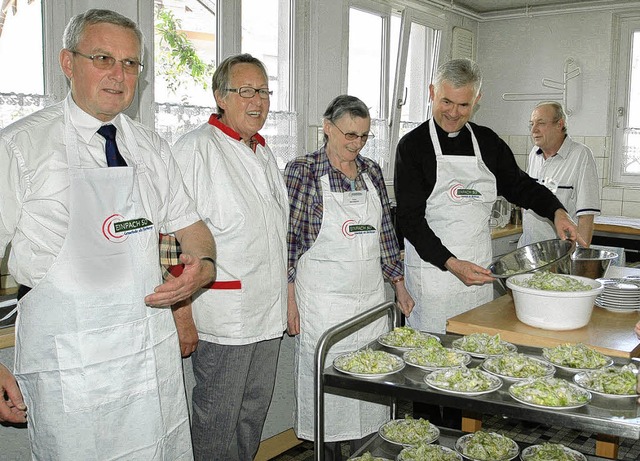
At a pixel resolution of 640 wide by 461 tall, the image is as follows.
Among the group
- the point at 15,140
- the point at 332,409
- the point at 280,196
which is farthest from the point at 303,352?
the point at 15,140

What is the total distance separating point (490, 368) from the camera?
6.01 feet

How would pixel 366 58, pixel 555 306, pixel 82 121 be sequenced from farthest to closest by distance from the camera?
pixel 366 58 < pixel 555 306 < pixel 82 121

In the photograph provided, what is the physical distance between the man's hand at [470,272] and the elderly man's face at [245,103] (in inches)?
35.0

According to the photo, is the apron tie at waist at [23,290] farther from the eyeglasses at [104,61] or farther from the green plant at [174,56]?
Result: the green plant at [174,56]

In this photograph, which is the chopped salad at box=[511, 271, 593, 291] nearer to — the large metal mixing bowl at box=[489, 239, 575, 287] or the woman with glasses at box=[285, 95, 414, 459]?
the large metal mixing bowl at box=[489, 239, 575, 287]

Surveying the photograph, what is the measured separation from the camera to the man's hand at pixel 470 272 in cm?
238

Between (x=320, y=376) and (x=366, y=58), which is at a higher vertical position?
(x=366, y=58)

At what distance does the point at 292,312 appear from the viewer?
99.4 inches

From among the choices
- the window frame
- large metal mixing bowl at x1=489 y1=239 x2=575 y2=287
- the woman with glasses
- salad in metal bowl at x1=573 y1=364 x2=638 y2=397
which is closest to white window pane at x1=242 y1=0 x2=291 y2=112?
the woman with glasses

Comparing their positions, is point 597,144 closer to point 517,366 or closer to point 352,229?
point 352,229

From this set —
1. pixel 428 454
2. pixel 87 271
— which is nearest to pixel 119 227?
pixel 87 271

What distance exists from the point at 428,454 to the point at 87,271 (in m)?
1.17

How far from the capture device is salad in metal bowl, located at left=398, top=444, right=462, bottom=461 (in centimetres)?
207

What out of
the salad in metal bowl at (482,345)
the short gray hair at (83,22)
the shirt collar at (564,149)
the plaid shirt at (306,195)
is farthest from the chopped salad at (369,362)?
the shirt collar at (564,149)
